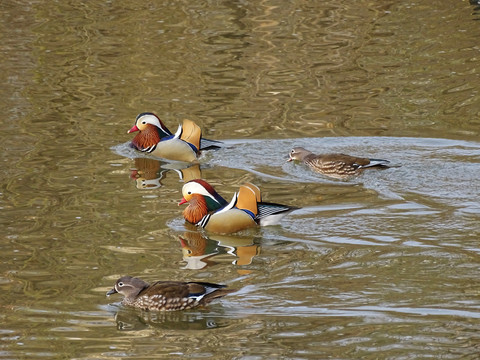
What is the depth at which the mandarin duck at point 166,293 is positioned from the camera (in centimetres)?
803

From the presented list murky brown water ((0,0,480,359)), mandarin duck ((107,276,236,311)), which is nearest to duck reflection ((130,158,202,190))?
murky brown water ((0,0,480,359))

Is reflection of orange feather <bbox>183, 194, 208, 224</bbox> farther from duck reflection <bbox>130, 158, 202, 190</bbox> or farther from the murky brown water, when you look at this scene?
duck reflection <bbox>130, 158, 202, 190</bbox>

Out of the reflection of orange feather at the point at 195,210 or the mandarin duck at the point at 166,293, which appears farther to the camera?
the reflection of orange feather at the point at 195,210

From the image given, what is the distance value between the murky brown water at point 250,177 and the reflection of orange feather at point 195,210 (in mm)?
174

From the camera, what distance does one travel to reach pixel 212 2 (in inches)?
802

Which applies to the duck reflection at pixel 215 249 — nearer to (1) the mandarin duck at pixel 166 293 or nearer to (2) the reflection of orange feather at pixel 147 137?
(1) the mandarin duck at pixel 166 293

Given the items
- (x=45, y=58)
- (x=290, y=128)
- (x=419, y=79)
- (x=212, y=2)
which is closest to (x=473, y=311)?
(x=290, y=128)

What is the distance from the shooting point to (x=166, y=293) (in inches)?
320

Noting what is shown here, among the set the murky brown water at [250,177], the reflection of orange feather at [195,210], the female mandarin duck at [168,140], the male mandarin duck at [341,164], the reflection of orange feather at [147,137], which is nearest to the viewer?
the murky brown water at [250,177]

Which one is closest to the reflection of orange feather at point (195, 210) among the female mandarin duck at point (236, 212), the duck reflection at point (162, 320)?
the female mandarin duck at point (236, 212)

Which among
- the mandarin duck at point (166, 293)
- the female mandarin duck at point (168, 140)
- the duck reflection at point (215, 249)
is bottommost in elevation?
the duck reflection at point (215, 249)

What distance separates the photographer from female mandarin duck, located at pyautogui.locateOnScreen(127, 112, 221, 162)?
12.8 m

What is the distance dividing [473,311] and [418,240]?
1.87 metres

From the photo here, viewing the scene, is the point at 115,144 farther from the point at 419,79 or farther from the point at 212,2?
the point at 212,2
